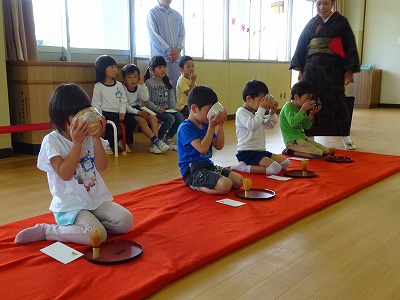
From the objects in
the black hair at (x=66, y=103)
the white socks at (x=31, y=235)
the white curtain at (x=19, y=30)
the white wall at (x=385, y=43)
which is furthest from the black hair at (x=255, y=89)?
the white wall at (x=385, y=43)

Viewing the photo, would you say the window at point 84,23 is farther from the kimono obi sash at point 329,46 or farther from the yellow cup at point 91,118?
the yellow cup at point 91,118

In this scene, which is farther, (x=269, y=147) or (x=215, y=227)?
(x=269, y=147)

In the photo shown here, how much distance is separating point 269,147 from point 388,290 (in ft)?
9.40

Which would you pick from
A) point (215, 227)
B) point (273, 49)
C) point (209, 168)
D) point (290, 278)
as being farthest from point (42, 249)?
point (273, 49)

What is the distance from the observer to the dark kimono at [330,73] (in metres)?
3.90

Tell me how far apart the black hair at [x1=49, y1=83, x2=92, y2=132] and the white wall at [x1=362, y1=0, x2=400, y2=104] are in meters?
8.84

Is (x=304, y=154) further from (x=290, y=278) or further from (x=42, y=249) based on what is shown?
(x=42, y=249)

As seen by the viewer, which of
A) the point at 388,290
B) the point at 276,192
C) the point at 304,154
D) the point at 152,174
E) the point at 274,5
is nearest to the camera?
the point at 388,290

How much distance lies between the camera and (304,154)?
3.59 meters

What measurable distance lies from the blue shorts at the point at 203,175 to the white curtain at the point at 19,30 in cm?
220

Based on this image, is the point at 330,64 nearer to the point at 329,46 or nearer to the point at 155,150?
the point at 329,46

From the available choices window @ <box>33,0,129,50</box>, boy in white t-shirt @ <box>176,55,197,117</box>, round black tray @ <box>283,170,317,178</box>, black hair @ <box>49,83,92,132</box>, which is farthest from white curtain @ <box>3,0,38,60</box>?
round black tray @ <box>283,170,317,178</box>

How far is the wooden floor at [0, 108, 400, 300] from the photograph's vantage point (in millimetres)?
1393

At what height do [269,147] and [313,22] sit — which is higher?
[313,22]
